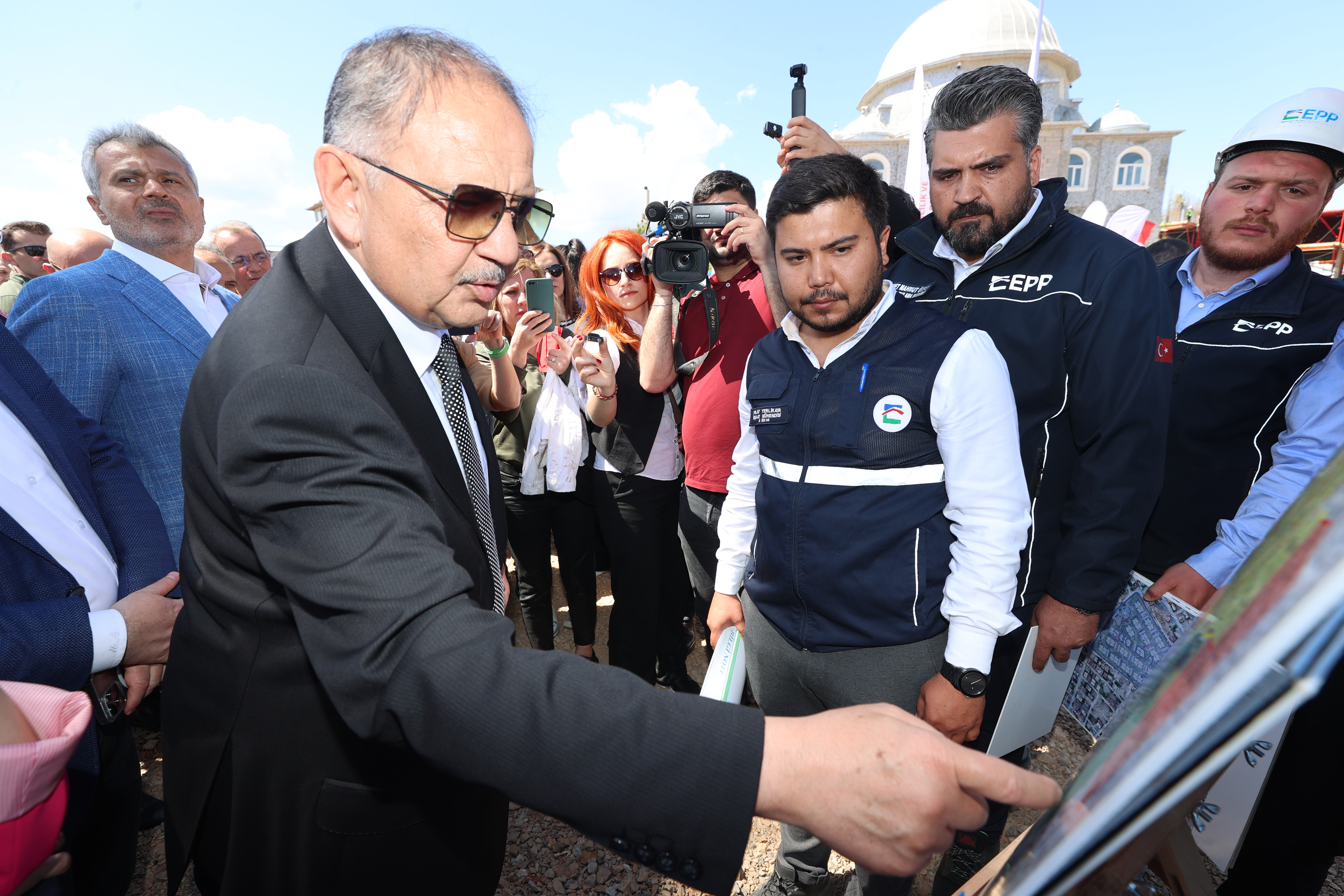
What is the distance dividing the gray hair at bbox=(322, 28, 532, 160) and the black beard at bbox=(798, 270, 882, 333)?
43.0 inches

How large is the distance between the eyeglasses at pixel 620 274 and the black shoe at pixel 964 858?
2952 mm

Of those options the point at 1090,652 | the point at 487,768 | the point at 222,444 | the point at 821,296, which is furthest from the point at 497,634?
the point at 1090,652

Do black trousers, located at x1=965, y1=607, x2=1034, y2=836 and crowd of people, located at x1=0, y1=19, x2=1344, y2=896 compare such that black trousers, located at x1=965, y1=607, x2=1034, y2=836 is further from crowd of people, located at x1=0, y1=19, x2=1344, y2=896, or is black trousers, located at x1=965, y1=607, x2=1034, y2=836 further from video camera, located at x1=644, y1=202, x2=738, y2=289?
video camera, located at x1=644, y1=202, x2=738, y2=289

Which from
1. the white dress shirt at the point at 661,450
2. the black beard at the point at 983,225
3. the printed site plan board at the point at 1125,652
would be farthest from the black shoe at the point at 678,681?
the black beard at the point at 983,225

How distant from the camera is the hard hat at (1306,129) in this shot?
225 centimetres

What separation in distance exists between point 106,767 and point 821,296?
2814mm

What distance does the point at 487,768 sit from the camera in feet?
2.64

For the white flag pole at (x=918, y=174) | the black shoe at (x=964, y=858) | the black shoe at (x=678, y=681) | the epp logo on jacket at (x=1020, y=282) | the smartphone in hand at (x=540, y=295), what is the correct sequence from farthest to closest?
the white flag pole at (x=918, y=174), the black shoe at (x=678, y=681), the smartphone in hand at (x=540, y=295), the black shoe at (x=964, y=858), the epp logo on jacket at (x=1020, y=282)

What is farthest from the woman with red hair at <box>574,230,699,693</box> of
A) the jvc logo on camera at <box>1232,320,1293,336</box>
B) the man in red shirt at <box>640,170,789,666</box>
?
the jvc logo on camera at <box>1232,320,1293,336</box>

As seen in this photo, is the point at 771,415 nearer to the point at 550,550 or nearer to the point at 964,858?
the point at 964,858

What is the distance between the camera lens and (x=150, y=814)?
2.87 meters

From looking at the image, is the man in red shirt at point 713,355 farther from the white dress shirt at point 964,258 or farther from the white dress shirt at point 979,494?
the white dress shirt at point 979,494

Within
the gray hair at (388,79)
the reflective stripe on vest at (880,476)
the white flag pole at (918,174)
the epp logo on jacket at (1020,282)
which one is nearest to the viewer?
the gray hair at (388,79)

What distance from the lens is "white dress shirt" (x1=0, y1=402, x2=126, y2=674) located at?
159 centimetres
